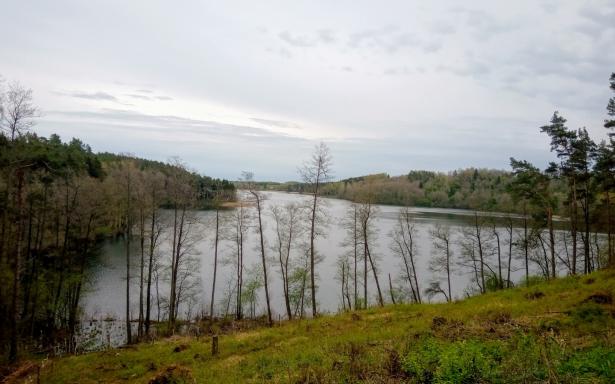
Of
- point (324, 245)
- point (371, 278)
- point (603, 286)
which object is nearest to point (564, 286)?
point (603, 286)

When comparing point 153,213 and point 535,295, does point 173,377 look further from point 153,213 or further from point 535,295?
point 153,213

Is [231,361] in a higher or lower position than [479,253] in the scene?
higher

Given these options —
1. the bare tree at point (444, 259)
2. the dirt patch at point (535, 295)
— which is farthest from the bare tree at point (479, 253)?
the dirt patch at point (535, 295)

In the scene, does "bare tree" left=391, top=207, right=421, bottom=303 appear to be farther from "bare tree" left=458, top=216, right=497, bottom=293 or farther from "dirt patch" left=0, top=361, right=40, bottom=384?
"dirt patch" left=0, top=361, right=40, bottom=384

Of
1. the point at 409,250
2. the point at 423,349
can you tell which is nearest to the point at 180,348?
the point at 423,349

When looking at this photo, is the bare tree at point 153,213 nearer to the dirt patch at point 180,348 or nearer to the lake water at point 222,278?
the lake water at point 222,278

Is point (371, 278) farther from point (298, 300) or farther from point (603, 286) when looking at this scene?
point (603, 286)

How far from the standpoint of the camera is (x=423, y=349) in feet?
25.2

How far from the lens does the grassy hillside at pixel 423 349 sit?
585 cm

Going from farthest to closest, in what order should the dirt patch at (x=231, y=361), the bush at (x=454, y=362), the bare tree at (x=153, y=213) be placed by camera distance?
the bare tree at (x=153, y=213) → the dirt patch at (x=231, y=361) → the bush at (x=454, y=362)

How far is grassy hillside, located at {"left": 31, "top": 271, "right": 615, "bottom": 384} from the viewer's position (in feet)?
19.2

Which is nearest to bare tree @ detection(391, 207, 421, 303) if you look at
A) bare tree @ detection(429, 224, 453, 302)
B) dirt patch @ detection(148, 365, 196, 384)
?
bare tree @ detection(429, 224, 453, 302)

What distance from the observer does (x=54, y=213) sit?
2516 centimetres

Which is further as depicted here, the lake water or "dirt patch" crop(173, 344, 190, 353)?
the lake water
